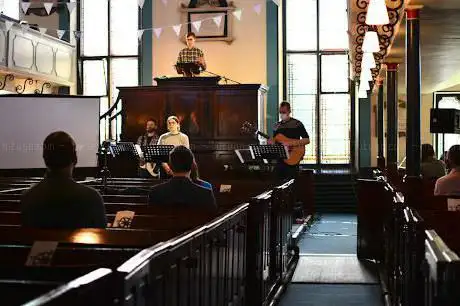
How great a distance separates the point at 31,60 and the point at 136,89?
7.84 ft

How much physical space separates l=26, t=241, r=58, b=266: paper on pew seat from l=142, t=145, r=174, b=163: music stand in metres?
7.05

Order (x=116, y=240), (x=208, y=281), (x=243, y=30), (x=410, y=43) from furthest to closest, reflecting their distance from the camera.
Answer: (x=243, y=30) < (x=410, y=43) < (x=208, y=281) < (x=116, y=240)

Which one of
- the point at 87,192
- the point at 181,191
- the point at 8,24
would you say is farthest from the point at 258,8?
the point at 87,192

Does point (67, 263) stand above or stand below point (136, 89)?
below

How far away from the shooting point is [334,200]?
1625cm

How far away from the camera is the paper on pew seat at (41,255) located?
252 cm

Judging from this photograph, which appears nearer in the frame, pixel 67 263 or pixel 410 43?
pixel 67 263

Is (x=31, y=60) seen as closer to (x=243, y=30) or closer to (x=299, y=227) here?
Answer: (x=243, y=30)

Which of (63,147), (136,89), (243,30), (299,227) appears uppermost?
(243,30)

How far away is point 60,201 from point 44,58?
12.9 meters

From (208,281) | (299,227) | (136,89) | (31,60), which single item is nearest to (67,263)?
(208,281)

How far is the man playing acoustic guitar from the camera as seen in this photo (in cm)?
1151

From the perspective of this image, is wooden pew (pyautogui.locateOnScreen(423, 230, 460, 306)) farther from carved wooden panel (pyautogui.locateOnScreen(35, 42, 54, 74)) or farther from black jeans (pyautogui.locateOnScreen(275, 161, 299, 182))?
carved wooden panel (pyautogui.locateOnScreen(35, 42, 54, 74))

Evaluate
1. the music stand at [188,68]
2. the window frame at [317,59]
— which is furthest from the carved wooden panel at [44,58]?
the window frame at [317,59]
